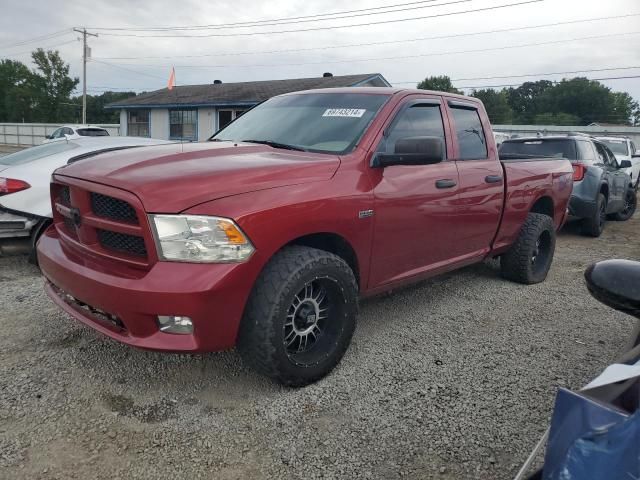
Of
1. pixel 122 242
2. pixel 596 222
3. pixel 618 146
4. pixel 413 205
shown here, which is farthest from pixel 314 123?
pixel 618 146

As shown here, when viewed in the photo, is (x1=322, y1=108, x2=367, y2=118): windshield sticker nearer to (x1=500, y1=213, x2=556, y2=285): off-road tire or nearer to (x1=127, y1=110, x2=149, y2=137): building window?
(x1=500, y1=213, x2=556, y2=285): off-road tire

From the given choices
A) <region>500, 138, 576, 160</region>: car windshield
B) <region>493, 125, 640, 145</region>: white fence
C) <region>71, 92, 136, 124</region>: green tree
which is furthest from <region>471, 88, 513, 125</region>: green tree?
<region>500, 138, 576, 160</region>: car windshield

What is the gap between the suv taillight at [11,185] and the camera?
5148mm

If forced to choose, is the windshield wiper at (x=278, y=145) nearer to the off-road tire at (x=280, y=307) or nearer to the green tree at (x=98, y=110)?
the off-road tire at (x=280, y=307)

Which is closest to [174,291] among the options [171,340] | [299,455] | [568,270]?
[171,340]

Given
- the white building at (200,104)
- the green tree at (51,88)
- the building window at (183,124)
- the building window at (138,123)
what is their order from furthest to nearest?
1. the green tree at (51,88)
2. the building window at (138,123)
3. the building window at (183,124)
4. the white building at (200,104)

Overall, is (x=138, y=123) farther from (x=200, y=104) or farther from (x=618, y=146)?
(x=618, y=146)

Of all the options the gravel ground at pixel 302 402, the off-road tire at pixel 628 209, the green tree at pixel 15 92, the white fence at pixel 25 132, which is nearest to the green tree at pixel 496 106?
the white fence at pixel 25 132

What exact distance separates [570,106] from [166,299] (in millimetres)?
89652

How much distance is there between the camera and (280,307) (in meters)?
2.67

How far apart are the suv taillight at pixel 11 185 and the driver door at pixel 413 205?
3.87 m

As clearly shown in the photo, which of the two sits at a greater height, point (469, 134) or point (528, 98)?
point (528, 98)

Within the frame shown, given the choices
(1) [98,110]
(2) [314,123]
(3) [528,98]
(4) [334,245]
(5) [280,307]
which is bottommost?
(5) [280,307]

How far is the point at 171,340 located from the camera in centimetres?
250
